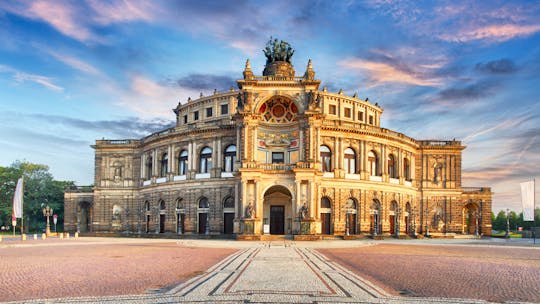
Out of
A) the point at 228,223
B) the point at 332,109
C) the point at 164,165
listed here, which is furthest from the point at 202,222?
the point at 332,109

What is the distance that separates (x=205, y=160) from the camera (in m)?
63.0

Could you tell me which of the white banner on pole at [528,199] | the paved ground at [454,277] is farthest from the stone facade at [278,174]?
the paved ground at [454,277]

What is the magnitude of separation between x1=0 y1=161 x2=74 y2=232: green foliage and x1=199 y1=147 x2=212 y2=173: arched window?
4109cm

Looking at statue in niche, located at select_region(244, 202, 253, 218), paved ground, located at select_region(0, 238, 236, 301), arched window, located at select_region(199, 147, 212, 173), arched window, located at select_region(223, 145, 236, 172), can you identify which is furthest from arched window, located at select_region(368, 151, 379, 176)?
paved ground, located at select_region(0, 238, 236, 301)

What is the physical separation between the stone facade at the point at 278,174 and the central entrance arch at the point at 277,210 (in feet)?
0.40

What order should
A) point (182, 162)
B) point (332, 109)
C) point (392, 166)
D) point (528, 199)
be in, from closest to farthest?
point (528, 199) → point (182, 162) → point (332, 109) → point (392, 166)

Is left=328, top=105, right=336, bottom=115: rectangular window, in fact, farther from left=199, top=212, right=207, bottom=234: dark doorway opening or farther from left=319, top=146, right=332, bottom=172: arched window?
left=199, top=212, right=207, bottom=234: dark doorway opening

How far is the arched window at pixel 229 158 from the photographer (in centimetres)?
6081

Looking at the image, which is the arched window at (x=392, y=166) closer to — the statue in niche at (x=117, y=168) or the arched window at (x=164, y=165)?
the arched window at (x=164, y=165)

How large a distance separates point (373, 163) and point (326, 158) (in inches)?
305

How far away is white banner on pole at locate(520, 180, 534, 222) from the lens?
184 feet

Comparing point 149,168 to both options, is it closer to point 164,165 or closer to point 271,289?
point 164,165

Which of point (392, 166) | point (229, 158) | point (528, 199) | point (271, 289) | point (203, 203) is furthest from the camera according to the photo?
point (392, 166)

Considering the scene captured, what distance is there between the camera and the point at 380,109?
7369cm
